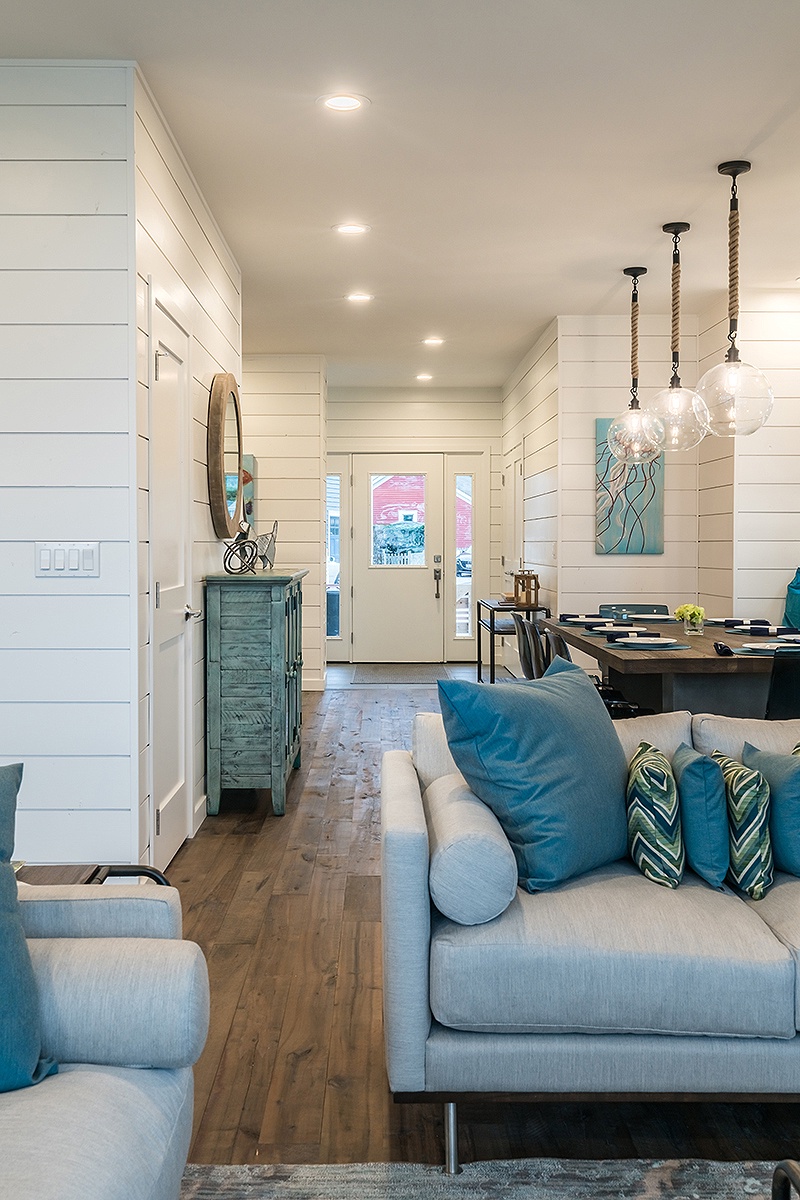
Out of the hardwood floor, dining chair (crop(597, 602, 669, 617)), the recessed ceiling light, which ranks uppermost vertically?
the recessed ceiling light

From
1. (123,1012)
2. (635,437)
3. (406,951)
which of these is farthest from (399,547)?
(123,1012)

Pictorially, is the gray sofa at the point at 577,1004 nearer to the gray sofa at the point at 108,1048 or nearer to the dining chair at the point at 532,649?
the gray sofa at the point at 108,1048

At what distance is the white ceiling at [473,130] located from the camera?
296cm

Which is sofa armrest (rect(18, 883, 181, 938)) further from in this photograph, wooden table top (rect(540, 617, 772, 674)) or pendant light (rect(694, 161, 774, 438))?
pendant light (rect(694, 161, 774, 438))

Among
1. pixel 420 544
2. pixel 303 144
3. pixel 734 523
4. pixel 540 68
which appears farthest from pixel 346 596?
pixel 540 68

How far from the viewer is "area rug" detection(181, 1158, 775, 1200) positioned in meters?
1.80

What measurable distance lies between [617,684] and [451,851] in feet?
10.9

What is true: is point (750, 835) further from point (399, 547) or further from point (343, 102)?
point (399, 547)

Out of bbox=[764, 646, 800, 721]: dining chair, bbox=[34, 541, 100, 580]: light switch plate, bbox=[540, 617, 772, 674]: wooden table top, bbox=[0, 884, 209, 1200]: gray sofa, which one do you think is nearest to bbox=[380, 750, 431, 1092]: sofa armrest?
bbox=[0, 884, 209, 1200]: gray sofa

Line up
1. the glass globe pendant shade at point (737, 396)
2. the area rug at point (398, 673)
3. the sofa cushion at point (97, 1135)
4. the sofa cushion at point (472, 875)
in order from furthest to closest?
the area rug at point (398, 673), the glass globe pendant shade at point (737, 396), the sofa cushion at point (472, 875), the sofa cushion at point (97, 1135)

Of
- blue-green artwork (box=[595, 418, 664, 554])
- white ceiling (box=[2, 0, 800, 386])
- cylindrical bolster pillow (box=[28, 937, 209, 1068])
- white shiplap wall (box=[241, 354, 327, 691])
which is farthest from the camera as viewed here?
white shiplap wall (box=[241, 354, 327, 691])

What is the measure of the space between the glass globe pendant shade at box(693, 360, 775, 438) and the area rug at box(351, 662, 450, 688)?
193 inches

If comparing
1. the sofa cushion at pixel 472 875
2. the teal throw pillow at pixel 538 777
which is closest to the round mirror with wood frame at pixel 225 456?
the teal throw pillow at pixel 538 777

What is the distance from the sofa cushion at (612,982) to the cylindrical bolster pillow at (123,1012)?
57 centimetres
